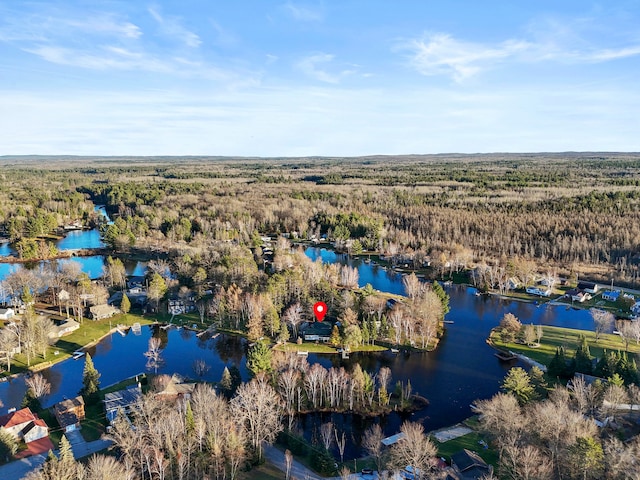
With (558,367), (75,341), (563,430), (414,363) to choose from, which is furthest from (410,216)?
(563,430)

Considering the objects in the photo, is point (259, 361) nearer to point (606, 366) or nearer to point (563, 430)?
point (563, 430)

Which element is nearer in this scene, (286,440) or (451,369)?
(286,440)

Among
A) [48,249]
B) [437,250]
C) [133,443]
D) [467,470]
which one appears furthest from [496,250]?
[48,249]

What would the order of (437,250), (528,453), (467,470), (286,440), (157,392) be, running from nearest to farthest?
(528,453), (467,470), (286,440), (157,392), (437,250)

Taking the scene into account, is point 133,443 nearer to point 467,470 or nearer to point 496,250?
point 467,470

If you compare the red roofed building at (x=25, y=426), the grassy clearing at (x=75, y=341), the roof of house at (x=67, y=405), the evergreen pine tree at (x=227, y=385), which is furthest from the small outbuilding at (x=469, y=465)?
the grassy clearing at (x=75, y=341)
